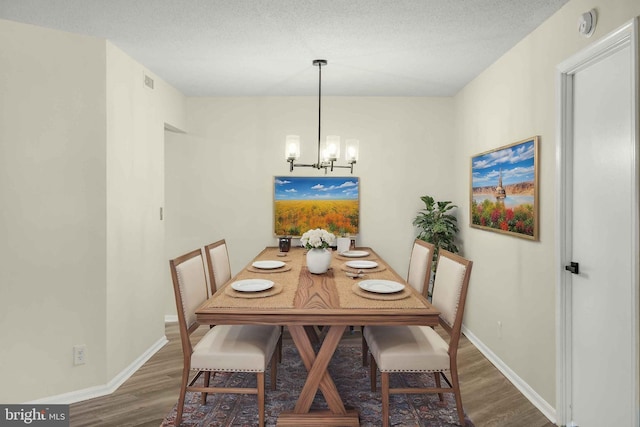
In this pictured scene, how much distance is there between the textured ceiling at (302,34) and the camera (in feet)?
7.59

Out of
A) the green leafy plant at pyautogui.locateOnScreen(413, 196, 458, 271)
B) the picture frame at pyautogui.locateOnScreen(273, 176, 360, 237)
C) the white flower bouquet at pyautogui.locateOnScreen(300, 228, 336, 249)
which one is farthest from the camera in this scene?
the picture frame at pyautogui.locateOnScreen(273, 176, 360, 237)

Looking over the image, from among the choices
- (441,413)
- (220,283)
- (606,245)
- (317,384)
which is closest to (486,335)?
(441,413)

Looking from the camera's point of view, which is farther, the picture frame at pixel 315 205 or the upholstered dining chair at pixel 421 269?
the picture frame at pixel 315 205

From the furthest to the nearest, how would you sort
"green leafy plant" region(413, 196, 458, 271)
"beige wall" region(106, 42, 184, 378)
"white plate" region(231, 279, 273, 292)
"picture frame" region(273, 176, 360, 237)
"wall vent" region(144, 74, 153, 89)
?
"picture frame" region(273, 176, 360, 237) → "green leafy plant" region(413, 196, 458, 271) → "wall vent" region(144, 74, 153, 89) → "beige wall" region(106, 42, 184, 378) → "white plate" region(231, 279, 273, 292)

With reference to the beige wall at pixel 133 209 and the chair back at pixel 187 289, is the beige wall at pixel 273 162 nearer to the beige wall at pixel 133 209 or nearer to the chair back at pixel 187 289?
the beige wall at pixel 133 209

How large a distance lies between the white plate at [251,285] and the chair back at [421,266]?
1.19 meters

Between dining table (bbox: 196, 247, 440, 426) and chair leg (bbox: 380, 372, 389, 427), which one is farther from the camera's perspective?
chair leg (bbox: 380, 372, 389, 427)

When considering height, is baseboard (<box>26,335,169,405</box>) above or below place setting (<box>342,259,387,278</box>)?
below

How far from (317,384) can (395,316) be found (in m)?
0.66

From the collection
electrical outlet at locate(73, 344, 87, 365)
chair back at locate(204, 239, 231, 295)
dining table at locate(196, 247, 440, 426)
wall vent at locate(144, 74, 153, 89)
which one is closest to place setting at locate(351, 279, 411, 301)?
dining table at locate(196, 247, 440, 426)

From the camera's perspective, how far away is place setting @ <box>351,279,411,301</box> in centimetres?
220

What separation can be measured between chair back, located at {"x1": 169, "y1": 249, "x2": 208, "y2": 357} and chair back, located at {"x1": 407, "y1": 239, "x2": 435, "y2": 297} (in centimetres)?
159

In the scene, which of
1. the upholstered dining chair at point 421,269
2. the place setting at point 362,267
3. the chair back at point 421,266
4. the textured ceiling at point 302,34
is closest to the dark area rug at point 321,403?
the upholstered dining chair at point 421,269

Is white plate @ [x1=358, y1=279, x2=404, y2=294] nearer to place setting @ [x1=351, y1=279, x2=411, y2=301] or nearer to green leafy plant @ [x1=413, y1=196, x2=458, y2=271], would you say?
place setting @ [x1=351, y1=279, x2=411, y2=301]
